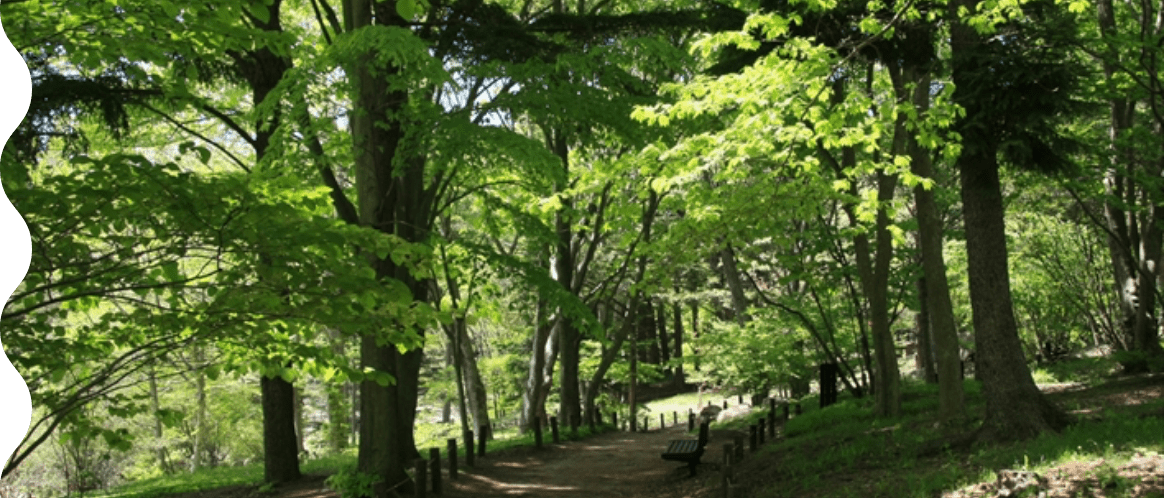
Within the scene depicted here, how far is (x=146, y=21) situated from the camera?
4.05m

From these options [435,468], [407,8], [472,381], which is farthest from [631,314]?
[407,8]

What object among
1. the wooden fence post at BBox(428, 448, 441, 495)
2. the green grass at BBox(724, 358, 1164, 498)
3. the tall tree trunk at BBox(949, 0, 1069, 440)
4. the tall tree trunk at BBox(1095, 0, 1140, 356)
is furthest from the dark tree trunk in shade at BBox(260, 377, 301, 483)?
the tall tree trunk at BBox(1095, 0, 1140, 356)

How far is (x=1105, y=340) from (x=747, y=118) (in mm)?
14972

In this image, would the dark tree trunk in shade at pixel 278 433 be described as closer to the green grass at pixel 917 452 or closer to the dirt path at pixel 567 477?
the dirt path at pixel 567 477

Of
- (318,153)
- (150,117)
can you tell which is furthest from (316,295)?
(150,117)

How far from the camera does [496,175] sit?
12.3 m

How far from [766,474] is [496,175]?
579 centimetres

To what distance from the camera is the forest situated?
3.94 meters

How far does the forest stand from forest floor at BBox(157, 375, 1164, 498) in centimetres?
111

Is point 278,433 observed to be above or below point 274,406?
below

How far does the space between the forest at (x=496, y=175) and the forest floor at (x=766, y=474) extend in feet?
3.63

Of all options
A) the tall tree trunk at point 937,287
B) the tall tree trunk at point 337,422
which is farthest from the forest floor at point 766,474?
the tall tree trunk at point 337,422

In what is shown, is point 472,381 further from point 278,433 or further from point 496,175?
point 496,175

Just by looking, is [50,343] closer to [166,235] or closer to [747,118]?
[166,235]
